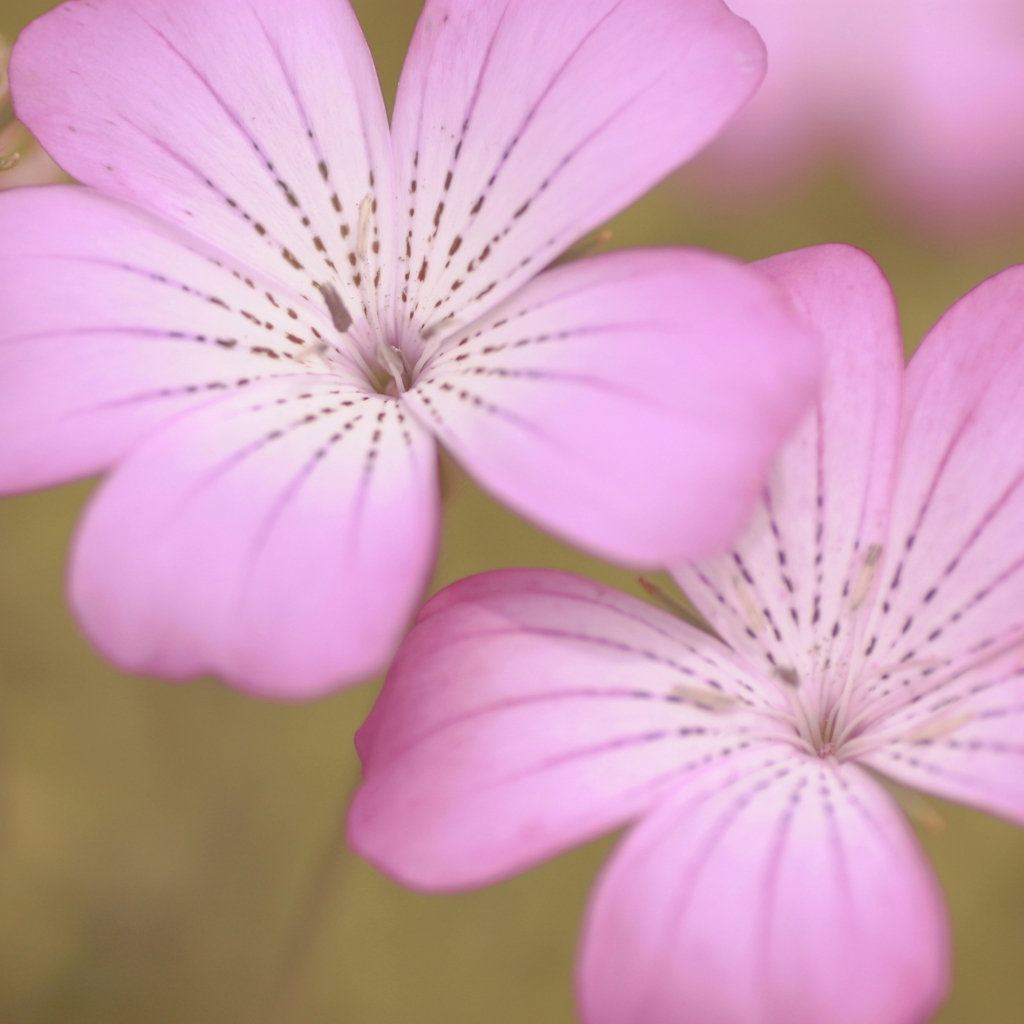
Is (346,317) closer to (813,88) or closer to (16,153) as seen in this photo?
(16,153)

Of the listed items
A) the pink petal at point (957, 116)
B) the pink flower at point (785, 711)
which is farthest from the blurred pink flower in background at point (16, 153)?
the pink petal at point (957, 116)

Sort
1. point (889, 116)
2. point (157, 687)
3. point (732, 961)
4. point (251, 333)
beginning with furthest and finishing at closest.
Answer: point (889, 116) → point (157, 687) → point (251, 333) → point (732, 961)

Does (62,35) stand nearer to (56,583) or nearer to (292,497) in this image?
(292,497)

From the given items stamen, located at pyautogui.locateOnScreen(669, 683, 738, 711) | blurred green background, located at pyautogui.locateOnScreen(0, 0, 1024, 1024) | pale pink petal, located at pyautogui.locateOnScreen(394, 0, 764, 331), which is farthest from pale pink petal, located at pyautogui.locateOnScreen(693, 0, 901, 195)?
stamen, located at pyautogui.locateOnScreen(669, 683, 738, 711)

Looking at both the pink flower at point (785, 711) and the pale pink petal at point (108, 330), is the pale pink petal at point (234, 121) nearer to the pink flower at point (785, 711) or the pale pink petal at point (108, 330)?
the pale pink petal at point (108, 330)

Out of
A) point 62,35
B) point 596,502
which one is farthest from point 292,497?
point 62,35

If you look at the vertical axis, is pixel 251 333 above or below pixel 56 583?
above

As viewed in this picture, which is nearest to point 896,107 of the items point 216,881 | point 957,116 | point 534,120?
point 957,116
